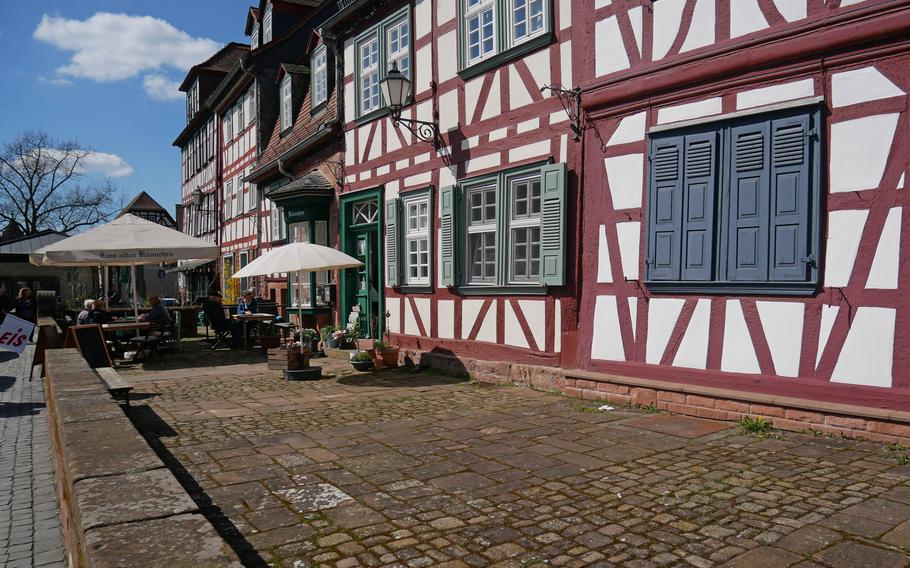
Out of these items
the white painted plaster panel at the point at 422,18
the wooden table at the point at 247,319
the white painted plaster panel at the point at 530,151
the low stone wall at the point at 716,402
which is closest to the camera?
the low stone wall at the point at 716,402

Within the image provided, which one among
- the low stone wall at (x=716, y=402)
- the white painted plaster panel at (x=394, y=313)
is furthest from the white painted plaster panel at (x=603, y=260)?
the white painted plaster panel at (x=394, y=313)

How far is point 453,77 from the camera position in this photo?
10.2 meters

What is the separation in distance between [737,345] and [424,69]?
22.1 ft

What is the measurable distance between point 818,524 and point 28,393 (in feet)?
32.5

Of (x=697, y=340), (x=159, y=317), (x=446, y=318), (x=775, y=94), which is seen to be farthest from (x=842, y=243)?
(x=159, y=317)

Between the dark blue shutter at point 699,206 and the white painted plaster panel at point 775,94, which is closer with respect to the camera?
the white painted plaster panel at point 775,94

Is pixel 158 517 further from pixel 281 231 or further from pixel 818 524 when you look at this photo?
pixel 281 231

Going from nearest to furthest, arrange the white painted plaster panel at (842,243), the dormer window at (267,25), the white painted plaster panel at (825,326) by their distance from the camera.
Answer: the white painted plaster panel at (842,243) < the white painted plaster panel at (825,326) < the dormer window at (267,25)

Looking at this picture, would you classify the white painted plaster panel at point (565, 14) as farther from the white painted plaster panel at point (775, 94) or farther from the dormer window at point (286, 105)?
the dormer window at point (286, 105)

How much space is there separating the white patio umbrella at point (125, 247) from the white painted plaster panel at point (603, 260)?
7.64 meters

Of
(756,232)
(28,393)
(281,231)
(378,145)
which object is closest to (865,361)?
(756,232)

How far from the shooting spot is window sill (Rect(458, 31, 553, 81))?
Result: 27.9 feet

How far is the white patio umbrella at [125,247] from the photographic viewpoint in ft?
38.0

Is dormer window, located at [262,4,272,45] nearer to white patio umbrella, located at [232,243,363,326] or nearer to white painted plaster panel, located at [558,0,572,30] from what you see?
white patio umbrella, located at [232,243,363,326]
